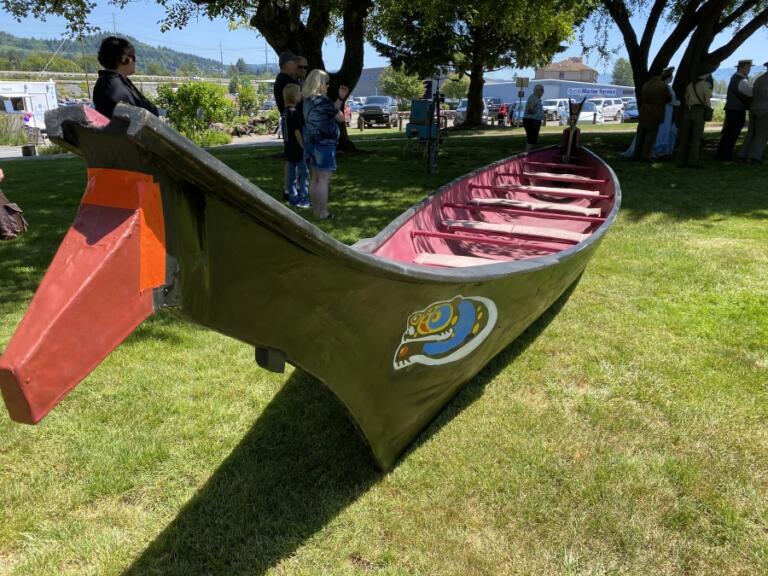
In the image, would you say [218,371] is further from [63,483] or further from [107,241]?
[107,241]

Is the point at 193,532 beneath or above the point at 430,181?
beneath

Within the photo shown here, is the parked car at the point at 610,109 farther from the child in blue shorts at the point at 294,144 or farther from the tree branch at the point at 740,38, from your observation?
the child in blue shorts at the point at 294,144

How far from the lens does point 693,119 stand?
11.1 metres

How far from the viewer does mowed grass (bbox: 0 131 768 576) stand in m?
2.27

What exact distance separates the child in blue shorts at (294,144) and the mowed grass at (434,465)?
139 inches

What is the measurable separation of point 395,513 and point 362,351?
0.80 m

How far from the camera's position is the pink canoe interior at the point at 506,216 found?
14.8ft

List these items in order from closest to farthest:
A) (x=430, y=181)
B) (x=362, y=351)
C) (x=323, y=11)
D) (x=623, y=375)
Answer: (x=362, y=351) → (x=623, y=375) → (x=430, y=181) → (x=323, y=11)

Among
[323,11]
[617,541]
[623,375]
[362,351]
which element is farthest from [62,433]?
[323,11]

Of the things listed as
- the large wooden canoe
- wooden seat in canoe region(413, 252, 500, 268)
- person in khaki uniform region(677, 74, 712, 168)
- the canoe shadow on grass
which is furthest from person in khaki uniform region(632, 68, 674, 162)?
the canoe shadow on grass

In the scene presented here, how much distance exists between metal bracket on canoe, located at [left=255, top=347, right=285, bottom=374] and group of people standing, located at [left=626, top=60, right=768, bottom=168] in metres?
11.7

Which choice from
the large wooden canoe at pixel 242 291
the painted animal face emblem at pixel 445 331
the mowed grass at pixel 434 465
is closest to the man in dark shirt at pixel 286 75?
the mowed grass at pixel 434 465

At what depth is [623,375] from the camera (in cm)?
364

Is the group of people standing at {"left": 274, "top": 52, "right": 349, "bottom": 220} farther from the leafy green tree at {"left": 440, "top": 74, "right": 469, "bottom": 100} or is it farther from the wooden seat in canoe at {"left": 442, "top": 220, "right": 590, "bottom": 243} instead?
the leafy green tree at {"left": 440, "top": 74, "right": 469, "bottom": 100}
